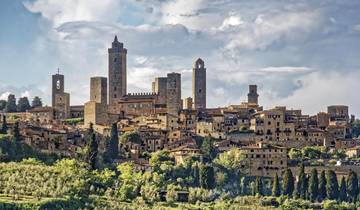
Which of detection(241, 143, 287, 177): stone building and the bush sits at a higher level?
detection(241, 143, 287, 177): stone building

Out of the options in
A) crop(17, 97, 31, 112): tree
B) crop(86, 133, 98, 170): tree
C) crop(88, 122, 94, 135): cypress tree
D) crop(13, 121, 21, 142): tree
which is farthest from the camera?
crop(17, 97, 31, 112): tree

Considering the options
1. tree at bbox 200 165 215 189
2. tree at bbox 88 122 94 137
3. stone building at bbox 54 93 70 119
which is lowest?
tree at bbox 200 165 215 189

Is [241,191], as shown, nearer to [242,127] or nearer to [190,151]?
[190,151]

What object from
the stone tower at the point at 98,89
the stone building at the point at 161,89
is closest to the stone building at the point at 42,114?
the stone tower at the point at 98,89

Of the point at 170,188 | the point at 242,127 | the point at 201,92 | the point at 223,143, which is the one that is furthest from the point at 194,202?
the point at 201,92

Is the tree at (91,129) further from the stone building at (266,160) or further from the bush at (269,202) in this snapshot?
the bush at (269,202)

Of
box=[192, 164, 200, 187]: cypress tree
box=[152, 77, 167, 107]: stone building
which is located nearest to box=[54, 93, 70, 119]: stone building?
box=[152, 77, 167, 107]: stone building

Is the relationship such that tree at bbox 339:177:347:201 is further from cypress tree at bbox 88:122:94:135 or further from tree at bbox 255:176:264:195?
cypress tree at bbox 88:122:94:135
